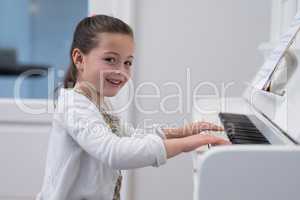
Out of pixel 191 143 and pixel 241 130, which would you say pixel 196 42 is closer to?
pixel 241 130

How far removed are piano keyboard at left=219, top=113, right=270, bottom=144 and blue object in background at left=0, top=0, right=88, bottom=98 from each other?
2.91 ft

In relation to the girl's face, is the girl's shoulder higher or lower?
lower

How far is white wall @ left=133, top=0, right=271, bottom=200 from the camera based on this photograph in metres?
1.64

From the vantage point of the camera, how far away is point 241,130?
0.80 meters

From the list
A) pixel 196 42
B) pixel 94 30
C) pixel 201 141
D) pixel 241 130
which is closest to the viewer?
pixel 201 141

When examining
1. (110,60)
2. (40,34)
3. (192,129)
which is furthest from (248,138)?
(40,34)

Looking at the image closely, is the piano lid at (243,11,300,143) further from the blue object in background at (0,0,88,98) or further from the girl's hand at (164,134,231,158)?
the blue object in background at (0,0,88,98)

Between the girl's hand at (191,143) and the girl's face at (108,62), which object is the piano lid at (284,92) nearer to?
the girl's hand at (191,143)

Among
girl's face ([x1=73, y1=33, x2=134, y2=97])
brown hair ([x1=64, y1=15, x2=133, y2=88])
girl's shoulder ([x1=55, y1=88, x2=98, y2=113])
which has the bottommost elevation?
girl's shoulder ([x1=55, y1=88, x2=98, y2=113])

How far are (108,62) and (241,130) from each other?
31 cm

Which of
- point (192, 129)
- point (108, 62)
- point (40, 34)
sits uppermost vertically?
point (40, 34)

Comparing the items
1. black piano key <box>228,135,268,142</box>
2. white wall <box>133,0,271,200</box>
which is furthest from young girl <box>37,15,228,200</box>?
white wall <box>133,0,271,200</box>

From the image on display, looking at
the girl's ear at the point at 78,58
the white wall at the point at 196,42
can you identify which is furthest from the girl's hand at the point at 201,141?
the white wall at the point at 196,42

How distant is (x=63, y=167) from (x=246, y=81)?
966 mm
